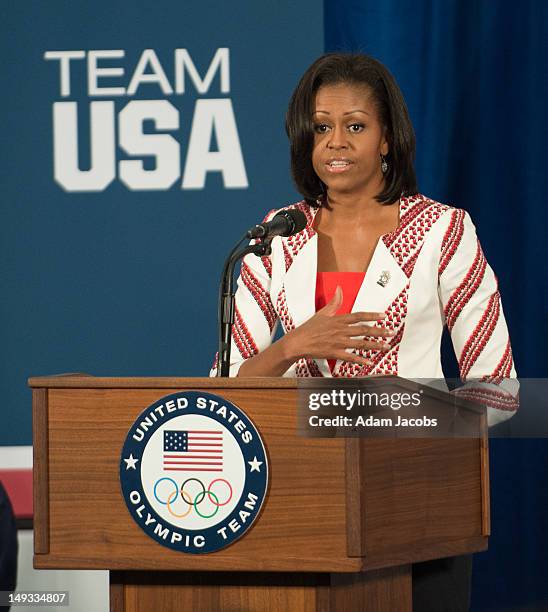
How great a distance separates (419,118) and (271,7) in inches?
24.9

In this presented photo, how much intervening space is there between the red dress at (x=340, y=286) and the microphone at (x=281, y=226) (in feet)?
1.19

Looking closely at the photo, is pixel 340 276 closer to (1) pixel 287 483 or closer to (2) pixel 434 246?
(2) pixel 434 246

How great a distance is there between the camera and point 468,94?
3.49m

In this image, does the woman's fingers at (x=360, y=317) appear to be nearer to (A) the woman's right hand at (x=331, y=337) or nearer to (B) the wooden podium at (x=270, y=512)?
(A) the woman's right hand at (x=331, y=337)

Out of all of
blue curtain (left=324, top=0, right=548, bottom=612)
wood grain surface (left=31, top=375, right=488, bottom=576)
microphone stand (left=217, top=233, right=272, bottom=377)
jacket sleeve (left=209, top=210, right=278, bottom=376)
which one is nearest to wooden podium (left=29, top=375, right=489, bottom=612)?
wood grain surface (left=31, top=375, right=488, bottom=576)

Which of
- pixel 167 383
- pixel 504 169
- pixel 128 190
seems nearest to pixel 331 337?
pixel 167 383

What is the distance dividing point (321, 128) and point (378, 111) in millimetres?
138

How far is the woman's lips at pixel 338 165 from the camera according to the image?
2746 millimetres

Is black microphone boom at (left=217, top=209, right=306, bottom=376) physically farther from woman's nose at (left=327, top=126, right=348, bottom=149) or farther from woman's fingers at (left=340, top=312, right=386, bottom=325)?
woman's nose at (left=327, top=126, right=348, bottom=149)

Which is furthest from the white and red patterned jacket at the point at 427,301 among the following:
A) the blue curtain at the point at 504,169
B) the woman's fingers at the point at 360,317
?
the blue curtain at the point at 504,169

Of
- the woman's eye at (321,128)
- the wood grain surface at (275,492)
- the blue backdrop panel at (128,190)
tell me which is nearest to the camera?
the wood grain surface at (275,492)

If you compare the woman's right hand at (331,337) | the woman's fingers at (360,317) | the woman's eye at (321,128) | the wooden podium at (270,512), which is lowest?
the wooden podium at (270,512)

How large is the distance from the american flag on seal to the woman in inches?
18.6

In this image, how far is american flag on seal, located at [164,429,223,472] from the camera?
6.73 feet
